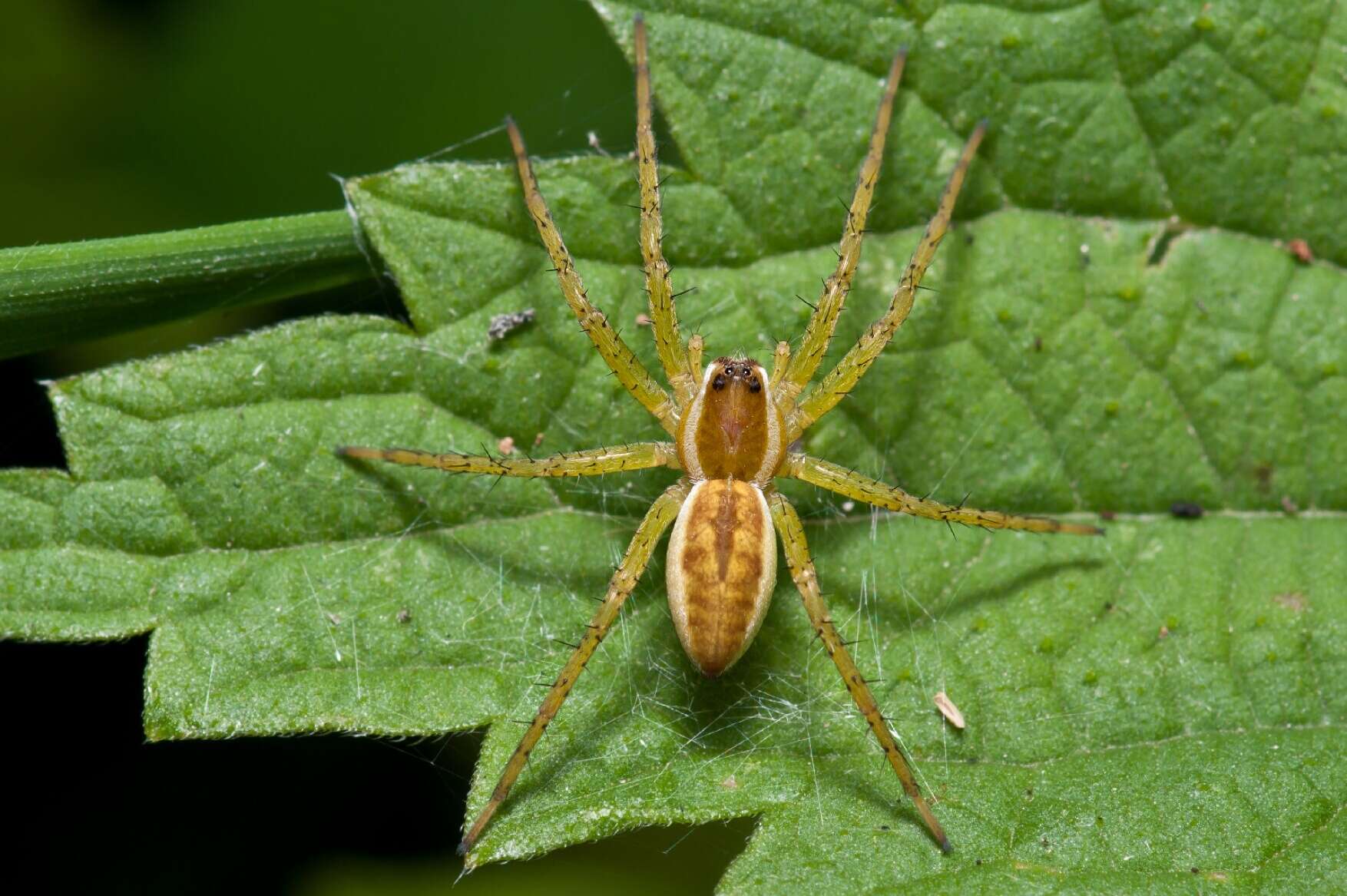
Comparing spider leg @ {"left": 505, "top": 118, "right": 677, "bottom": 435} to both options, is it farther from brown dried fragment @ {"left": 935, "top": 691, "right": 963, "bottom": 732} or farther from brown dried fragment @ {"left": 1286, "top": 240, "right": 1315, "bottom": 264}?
brown dried fragment @ {"left": 1286, "top": 240, "right": 1315, "bottom": 264}

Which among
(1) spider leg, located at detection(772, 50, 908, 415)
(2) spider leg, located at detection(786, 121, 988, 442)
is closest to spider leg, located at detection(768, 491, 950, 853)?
(2) spider leg, located at detection(786, 121, 988, 442)

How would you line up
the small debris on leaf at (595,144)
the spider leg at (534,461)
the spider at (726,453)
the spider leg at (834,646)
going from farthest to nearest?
1. the small debris on leaf at (595,144)
2. the spider leg at (534,461)
3. the spider at (726,453)
4. the spider leg at (834,646)

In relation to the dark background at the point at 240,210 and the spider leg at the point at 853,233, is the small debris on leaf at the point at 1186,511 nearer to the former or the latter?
the spider leg at the point at 853,233

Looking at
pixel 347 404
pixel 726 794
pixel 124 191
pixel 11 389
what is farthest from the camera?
pixel 124 191

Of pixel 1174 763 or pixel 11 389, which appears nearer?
pixel 1174 763

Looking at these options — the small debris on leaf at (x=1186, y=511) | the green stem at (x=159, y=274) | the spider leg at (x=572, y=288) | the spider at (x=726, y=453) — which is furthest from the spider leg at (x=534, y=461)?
the small debris on leaf at (x=1186, y=511)

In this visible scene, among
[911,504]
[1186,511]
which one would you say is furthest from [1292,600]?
[911,504]

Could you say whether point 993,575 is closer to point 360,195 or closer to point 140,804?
point 360,195

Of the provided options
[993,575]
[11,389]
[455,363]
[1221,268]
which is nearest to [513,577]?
[455,363]
